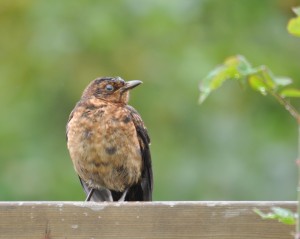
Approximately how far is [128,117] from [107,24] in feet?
10.7

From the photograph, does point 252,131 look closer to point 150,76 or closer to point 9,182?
point 150,76

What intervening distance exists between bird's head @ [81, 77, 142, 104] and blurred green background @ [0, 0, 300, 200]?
8.77 ft

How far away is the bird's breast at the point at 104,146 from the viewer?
5387 millimetres

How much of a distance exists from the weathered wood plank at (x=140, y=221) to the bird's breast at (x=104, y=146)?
177cm

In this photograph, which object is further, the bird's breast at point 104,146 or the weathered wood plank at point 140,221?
the bird's breast at point 104,146

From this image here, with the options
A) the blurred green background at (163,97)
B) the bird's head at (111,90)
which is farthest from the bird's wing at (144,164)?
the blurred green background at (163,97)

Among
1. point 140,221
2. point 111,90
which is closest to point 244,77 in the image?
point 140,221

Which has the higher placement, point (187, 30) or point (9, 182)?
point (187, 30)

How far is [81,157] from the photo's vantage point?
539 cm

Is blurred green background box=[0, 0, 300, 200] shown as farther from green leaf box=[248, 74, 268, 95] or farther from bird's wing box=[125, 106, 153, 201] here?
green leaf box=[248, 74, 268, 95]

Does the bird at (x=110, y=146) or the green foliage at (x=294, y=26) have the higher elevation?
the green foliage at (x=294, y=26)

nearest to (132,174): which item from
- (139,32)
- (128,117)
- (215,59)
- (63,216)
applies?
(128,117)

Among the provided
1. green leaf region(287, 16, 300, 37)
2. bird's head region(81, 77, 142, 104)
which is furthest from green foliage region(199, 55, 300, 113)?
bird's head region(81, 77, 142, 104)

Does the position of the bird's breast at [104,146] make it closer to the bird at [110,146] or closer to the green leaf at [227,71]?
the bird at [110,146]
